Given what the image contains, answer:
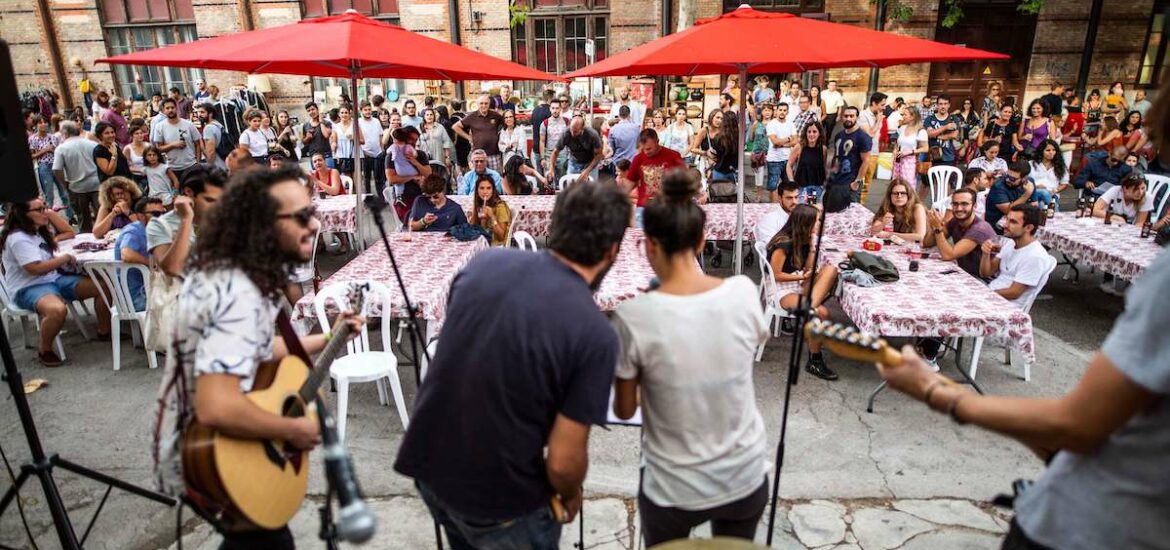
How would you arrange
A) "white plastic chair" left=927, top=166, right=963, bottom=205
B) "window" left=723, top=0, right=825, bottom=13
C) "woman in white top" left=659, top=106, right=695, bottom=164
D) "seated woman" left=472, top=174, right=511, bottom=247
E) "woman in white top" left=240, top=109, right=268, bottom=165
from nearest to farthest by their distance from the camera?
"seated woman" left=472, top=174, right=511, bottom=247 < "white plastic chair" left=927, top=166, right=963, bottom=205 < "woman in white top" left=240, top=109, right=268, bottom=165 < "woman in white top" left=659, top=106, right=695, bottom=164 < "window" left=723, top=0, right=825, bottom=13

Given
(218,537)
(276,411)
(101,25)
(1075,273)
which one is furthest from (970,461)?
(101,25)

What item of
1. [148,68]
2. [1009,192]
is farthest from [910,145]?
[148,68]

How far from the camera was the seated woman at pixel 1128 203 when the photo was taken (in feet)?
20.0

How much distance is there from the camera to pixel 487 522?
166 cm

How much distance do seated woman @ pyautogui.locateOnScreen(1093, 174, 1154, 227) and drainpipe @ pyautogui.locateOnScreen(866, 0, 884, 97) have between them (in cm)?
756

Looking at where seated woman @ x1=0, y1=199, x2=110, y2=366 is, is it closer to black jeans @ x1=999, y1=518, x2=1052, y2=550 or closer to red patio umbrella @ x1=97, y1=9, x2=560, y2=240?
red patio umbrella @ x1=97, y1=9, x2=560, y2=240

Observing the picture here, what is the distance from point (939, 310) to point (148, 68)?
19228 millimetres

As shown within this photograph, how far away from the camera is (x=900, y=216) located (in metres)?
5.63

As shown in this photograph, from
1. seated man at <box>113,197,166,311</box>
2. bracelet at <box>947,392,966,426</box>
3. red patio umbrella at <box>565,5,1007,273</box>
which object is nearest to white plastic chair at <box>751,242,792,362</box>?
red patio umbrella at <box>565,5,1007,273</box>

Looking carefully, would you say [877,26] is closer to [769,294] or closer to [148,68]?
[769,294]

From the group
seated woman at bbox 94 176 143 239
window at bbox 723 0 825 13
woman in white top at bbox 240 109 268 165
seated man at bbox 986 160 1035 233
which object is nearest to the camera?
seated woman at bbox 94 176 143 239

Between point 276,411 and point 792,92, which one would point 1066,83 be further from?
point 276,411

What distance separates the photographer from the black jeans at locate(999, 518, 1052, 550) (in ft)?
4.61

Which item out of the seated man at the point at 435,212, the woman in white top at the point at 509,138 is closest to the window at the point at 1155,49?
the woman in white top at the point at 509,138
